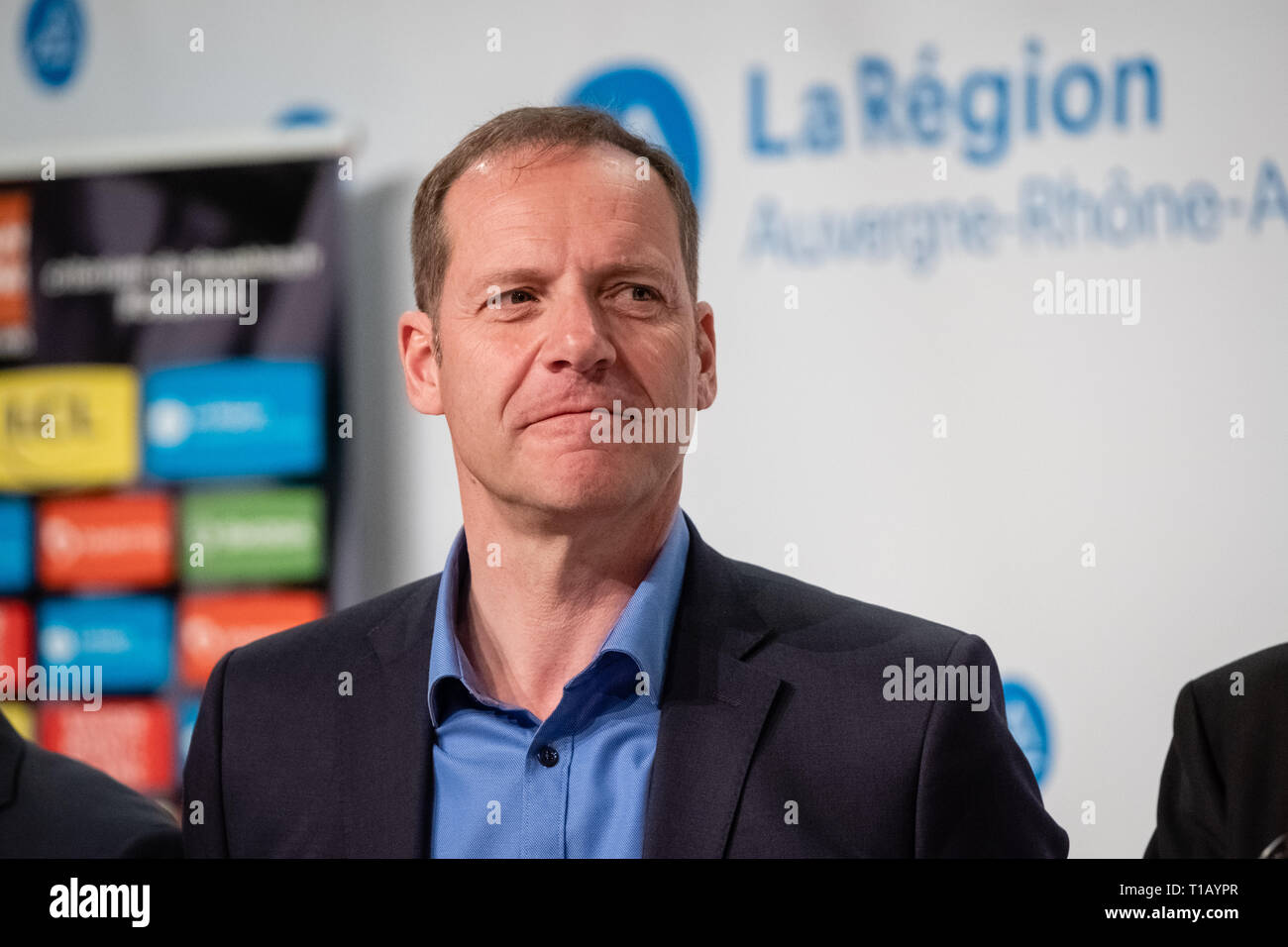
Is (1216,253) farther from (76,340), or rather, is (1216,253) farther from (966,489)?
(76,340)

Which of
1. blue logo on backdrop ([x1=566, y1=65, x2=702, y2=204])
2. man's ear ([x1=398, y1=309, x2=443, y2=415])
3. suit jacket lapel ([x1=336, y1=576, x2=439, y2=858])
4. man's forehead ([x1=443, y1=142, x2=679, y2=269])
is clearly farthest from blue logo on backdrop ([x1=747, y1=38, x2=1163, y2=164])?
suit jacket lapel ([x1=336, y1=576, x2=439, y2=858])

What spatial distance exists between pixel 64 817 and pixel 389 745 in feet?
1.83

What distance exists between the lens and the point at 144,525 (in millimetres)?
2957

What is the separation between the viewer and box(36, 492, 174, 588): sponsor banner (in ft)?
9.68

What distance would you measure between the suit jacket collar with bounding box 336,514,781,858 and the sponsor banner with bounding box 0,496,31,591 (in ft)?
5.21

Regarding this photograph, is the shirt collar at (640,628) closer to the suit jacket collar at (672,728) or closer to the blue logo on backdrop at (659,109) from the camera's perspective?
the suit jacket collar at (672,728)

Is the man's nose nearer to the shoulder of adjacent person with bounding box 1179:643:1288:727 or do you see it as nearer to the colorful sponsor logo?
the shoulder of adjacent person with bounding box 1179:643:1288:727

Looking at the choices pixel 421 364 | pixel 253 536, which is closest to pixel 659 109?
pixel 421 364

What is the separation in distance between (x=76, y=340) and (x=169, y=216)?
0.38 metres

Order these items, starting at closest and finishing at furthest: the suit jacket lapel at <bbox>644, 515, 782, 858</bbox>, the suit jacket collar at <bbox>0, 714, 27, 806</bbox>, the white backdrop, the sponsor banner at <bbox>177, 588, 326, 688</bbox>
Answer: the suit jacket lapel at <bbox>644, 515, 782, 858</bbox> < the suit jacket collar at <bbox>0, 714, 27, 806</bbox> < the white backdrop < the sponsor banner at <bbox>177, 588, 326, 688</bbox>

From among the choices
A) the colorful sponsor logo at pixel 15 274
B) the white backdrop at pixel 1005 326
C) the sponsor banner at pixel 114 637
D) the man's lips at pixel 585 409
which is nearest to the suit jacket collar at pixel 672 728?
the man's lips at pixel 585 409

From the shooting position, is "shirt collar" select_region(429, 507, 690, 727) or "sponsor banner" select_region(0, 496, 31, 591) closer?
"shirt collar" select_region(429, 507, 690, 727)

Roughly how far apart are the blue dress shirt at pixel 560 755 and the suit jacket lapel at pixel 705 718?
3 cm
